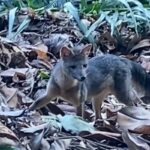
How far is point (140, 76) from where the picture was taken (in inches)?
248

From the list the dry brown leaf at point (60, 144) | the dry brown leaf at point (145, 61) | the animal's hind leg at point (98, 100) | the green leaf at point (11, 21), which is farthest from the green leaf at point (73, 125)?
the green leaf at point (11, 21)

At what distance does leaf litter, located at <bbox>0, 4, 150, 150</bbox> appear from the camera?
461 centimetres

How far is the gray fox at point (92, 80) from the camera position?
5773 mm

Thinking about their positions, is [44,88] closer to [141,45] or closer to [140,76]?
[140,76]

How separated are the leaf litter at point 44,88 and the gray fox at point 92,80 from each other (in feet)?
0.41

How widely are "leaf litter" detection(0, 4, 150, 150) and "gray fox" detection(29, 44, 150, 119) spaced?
0.41 ft

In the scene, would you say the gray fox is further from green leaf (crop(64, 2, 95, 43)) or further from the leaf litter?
green leaf (crop(64, 2, 95, 43))

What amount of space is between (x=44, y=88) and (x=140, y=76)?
90 cm

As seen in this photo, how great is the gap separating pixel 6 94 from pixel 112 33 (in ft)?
7.28

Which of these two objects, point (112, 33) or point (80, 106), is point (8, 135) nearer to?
point (80, 106)

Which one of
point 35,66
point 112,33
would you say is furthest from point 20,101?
point 112,33

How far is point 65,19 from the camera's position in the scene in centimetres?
843

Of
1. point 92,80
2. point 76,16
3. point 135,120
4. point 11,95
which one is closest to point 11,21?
point 76,16

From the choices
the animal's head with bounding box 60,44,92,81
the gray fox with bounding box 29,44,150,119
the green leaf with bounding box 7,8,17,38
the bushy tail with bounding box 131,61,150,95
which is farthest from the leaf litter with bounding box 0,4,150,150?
the animal's head with bounding box 60,44,92,81
